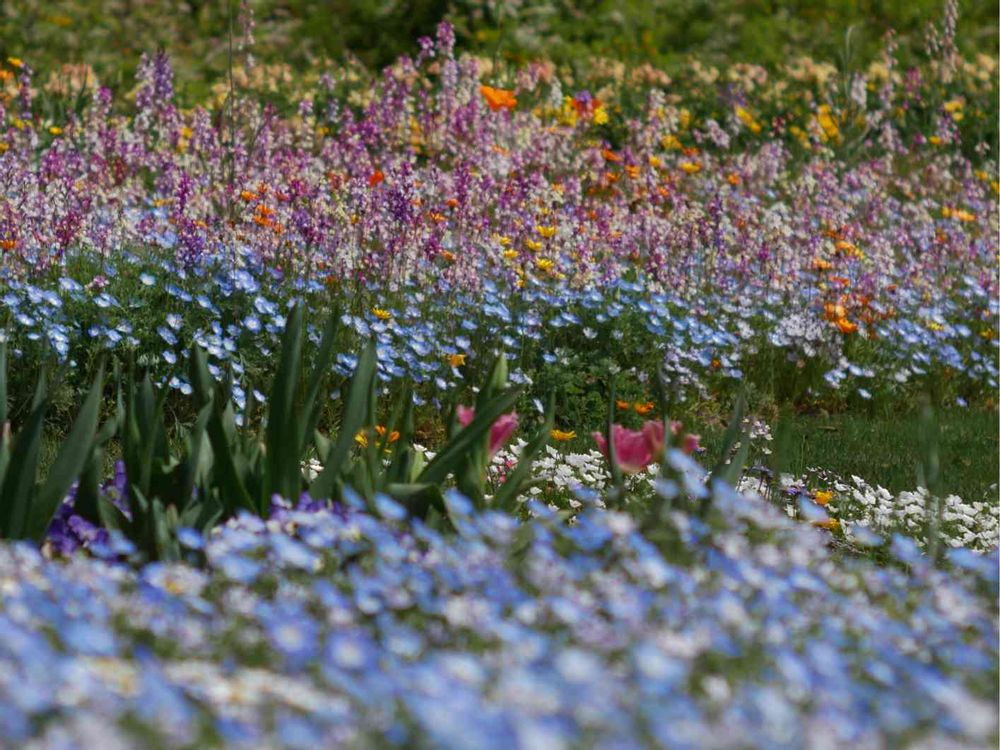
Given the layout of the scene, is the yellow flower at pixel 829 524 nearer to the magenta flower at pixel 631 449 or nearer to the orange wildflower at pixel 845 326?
the magenta flower at pixel 631 449

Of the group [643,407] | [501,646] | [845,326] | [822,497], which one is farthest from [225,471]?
[845,326]

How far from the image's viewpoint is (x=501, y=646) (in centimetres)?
200

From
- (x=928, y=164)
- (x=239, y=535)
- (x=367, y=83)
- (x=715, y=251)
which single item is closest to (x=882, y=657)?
(x=239, y=535)

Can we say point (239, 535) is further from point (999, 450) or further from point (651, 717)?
point (999, 450)

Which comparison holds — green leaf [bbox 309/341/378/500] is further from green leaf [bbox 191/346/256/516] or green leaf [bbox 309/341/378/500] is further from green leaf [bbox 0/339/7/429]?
green leaf [bbox 0/339/7/429]

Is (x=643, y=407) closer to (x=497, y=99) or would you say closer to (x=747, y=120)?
(x=497, y=99)

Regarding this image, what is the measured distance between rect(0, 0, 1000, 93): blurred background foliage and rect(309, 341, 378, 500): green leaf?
28.9 feet

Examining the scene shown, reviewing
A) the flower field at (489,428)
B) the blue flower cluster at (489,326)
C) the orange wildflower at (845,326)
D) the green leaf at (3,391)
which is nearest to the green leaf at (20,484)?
the flower field at (489,428)

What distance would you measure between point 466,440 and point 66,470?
0.87 m

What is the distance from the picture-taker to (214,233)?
533 cm

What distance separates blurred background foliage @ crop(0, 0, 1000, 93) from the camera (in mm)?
12336

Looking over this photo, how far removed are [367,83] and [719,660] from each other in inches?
365

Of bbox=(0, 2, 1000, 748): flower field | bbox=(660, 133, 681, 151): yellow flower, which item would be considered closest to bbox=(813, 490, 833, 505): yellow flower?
bbox=(0, 2, 1000, 748): flower field

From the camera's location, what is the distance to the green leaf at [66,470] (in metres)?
2.95
